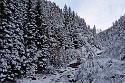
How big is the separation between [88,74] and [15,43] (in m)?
10.2

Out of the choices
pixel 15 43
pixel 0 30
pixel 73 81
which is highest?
pixel 0 30

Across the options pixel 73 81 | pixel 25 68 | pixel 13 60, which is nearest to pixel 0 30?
pixel 13 60

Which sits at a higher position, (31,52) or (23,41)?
(23,41)

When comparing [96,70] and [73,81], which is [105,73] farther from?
[73,81]

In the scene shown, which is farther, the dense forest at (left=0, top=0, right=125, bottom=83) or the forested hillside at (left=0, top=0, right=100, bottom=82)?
the forested hillside at (left=0, top=0, right=100, bottom=82)

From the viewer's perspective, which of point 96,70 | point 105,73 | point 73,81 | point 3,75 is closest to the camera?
point 105,73

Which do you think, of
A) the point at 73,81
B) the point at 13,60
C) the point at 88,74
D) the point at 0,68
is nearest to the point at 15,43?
the point at 13,60

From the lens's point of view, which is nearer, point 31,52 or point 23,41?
point 23,41

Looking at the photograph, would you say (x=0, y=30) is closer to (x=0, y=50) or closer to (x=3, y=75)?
(x=0, y=50)

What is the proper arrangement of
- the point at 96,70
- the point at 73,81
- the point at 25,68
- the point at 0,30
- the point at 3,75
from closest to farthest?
the point at 96,70
the point at 73,81
the point at 3,75
the point at 0,30
the point at 25,68

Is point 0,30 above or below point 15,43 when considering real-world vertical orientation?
above

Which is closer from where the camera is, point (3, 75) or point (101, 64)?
point (101, 64)

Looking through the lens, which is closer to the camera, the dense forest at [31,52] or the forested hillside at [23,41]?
the dense forest at [31,52]

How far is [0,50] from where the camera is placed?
18078 mm
